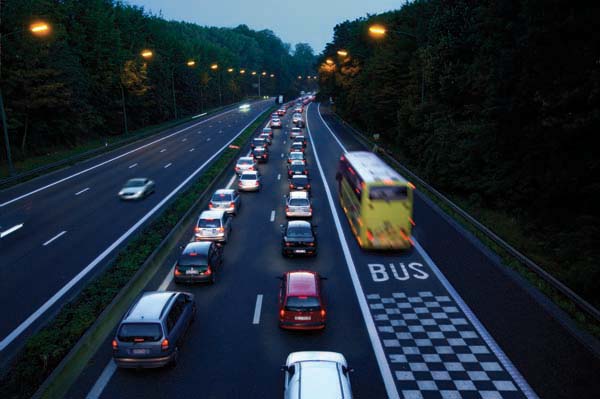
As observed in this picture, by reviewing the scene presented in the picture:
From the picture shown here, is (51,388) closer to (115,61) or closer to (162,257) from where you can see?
(162,257)

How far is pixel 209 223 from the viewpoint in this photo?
2369 centimetres

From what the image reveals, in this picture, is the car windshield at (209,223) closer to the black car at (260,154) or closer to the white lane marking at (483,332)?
the white lane marking at (483,332)

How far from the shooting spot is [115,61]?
69.1 metres

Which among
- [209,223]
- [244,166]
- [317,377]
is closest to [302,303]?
[317,377]

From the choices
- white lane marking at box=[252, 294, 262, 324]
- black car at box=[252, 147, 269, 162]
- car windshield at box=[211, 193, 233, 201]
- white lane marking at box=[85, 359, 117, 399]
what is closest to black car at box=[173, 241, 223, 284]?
white lane marking at box=[252, 294, 262, 324]

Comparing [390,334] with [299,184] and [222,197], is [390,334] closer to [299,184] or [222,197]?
[222,197]

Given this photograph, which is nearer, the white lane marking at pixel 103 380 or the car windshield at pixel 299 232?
the white lane marking at pixel 103 380

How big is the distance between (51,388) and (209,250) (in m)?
8.57

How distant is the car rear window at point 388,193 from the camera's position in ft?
70.1

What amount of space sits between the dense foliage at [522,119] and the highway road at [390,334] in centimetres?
359

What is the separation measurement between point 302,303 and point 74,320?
7153mm

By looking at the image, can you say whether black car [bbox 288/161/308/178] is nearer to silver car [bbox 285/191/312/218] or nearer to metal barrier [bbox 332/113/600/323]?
metal barrier [bbox 332/113/600/323]

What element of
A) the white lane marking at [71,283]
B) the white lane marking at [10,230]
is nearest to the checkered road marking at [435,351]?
the white lane marking at [71,283]

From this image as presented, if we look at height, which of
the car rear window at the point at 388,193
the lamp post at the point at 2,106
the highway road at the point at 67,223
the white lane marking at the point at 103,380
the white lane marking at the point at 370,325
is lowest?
the white lane marking at the point at 370,325
